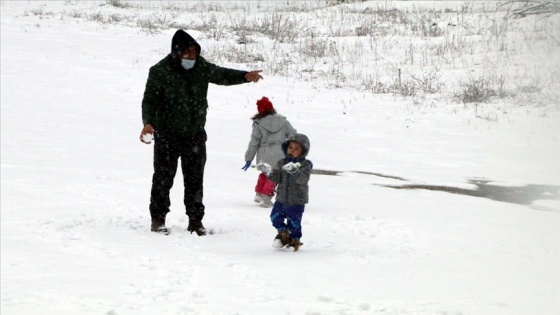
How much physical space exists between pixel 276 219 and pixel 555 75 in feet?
31.9

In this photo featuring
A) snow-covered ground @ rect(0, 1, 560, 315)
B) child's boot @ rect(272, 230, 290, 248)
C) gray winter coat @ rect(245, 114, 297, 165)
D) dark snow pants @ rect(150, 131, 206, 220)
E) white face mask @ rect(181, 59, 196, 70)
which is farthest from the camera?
gray winter coat @ rect(245, 114, 297, 165)

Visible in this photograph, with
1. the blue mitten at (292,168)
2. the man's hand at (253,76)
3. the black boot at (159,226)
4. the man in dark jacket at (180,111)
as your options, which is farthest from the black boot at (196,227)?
the man's hand at (253,76)

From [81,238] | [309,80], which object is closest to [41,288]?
[81,238]

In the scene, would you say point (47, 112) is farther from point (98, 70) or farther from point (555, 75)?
point (555, 75)

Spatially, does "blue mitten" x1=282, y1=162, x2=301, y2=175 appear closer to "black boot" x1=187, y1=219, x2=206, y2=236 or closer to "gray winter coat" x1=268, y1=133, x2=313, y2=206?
"gray winter coat" x1=268, y1=133, x2=313, y2=206

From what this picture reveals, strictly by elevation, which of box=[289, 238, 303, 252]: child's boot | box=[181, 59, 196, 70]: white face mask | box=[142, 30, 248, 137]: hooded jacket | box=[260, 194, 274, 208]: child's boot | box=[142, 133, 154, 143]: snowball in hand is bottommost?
box=[260, 194, 274, 208]: child's boot

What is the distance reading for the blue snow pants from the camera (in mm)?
6496

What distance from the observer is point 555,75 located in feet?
47.0

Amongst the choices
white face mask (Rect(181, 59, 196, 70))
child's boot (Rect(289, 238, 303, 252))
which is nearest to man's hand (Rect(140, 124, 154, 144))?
white face mask (Rect(181, 59, 196, 70))

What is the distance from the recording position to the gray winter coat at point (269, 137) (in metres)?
8.60

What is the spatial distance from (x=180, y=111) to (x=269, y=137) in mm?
1894

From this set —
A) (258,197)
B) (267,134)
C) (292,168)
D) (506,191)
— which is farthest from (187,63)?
(506,191)

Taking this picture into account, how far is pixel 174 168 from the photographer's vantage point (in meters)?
7.17

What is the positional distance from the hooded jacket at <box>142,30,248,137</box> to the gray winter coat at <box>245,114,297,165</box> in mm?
1676
